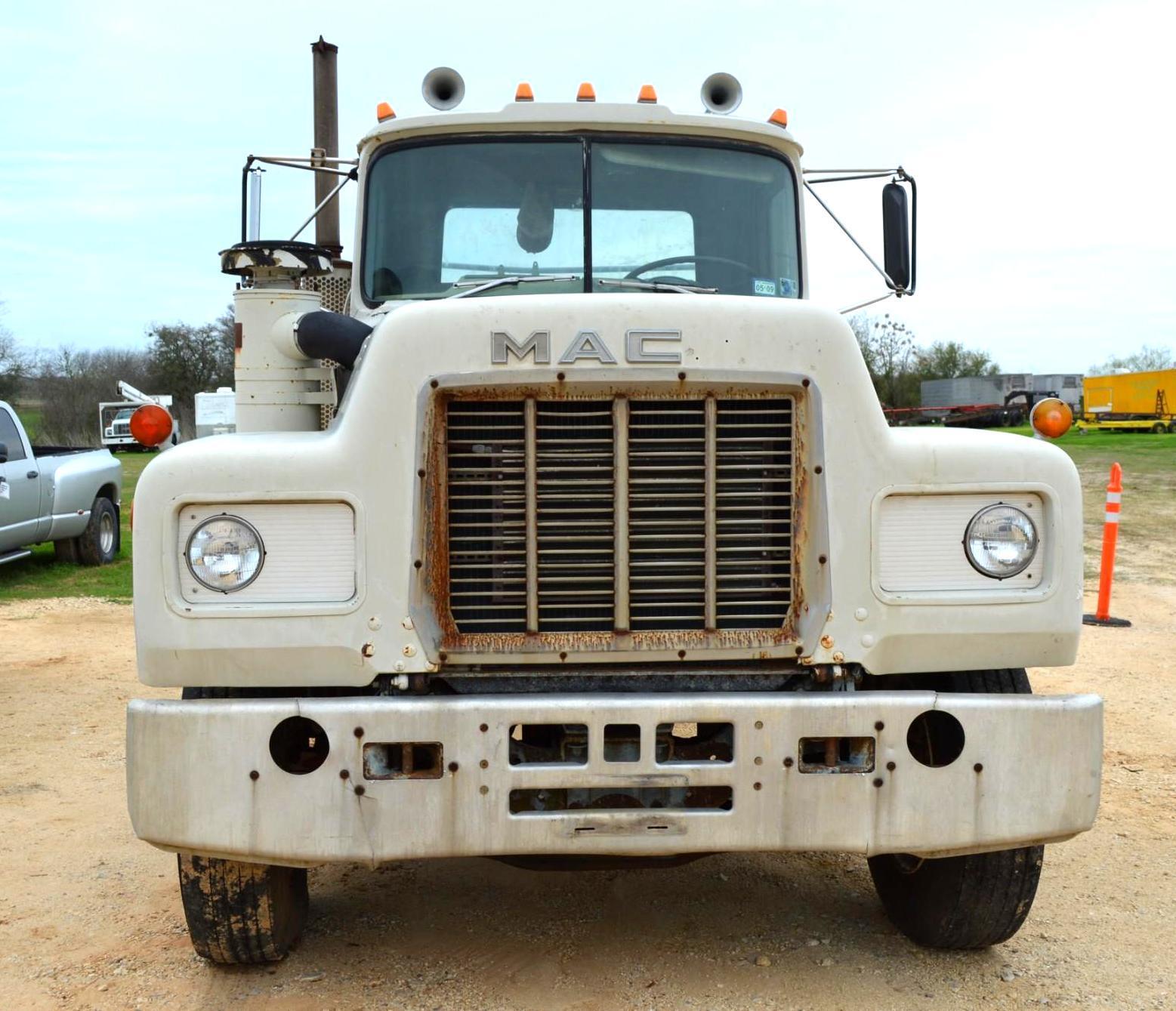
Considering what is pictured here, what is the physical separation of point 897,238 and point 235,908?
149 inches

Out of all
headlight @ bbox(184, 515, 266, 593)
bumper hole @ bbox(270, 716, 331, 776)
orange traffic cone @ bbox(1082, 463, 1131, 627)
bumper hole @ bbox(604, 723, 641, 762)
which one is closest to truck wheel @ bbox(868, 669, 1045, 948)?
bumper hole @ bbox(604, 723, 641, 762)

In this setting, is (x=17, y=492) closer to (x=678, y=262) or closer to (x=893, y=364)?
(x=678, y=262)

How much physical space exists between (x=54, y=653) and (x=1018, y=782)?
7825 millimetres

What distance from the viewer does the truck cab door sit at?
40.0ft

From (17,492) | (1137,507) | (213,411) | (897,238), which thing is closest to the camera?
(897,238)

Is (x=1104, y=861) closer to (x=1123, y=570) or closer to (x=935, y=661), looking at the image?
(x=935, y=661)

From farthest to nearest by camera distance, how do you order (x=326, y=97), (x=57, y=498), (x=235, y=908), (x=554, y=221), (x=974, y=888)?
(x=57, y=498), (x=326, y=97), (x=554, y=221), (x=974, y=888), (x=235, y=908)

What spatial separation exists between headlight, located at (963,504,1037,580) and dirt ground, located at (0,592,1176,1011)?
1.27 m

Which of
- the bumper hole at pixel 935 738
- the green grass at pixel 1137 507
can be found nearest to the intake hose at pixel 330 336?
the bumper hole at pixel 935 738

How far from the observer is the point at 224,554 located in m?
3.19

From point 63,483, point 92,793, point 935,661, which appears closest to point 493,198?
point 935,661

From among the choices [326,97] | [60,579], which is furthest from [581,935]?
[60,579]

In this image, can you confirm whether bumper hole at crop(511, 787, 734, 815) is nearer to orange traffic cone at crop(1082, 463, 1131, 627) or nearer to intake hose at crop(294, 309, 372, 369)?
intake hose at crop(294, 309, 372, 369)

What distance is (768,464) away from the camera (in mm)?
3303
